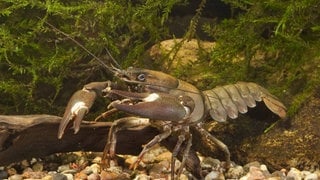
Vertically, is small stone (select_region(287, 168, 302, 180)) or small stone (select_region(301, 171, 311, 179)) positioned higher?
small stone (select_region(287, 168, 302, 180))

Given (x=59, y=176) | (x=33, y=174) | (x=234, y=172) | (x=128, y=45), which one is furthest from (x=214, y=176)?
(x=128, y=45)

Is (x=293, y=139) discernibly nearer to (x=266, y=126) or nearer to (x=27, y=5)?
(x=266, y=126)

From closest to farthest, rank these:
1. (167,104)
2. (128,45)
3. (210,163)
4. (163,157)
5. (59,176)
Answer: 1. (167,104)
2. (59,176)
3. (210,163)
4. (163,157)
5. (128,45)

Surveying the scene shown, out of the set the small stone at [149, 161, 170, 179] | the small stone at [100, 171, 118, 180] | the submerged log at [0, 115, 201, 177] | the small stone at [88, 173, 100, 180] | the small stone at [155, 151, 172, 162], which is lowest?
the small stone at [155, 151, 172, 162]

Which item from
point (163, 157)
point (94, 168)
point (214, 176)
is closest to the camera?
point (214, 176)

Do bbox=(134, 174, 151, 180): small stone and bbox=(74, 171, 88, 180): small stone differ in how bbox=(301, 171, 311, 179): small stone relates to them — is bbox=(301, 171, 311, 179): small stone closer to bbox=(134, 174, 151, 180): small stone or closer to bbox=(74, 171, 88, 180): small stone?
bbox=(134, 174, 151, 180): small stone

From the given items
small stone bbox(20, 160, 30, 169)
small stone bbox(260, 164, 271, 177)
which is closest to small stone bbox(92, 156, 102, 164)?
small stone bbox(20, 160, 30, 169)

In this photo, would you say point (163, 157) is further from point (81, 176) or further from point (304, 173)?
point (304, 173)

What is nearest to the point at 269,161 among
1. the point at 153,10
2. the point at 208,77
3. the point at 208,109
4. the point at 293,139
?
the point at 293,139
